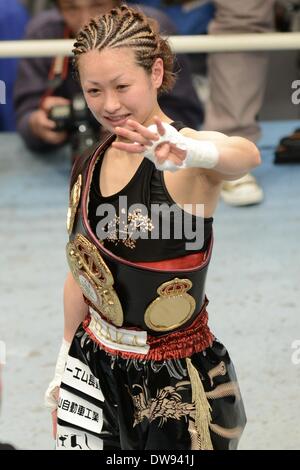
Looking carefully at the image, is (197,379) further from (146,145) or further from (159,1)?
(159,1)

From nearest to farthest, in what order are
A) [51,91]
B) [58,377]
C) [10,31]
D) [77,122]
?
[58,377]
[77,122]
[51,91]
[10,31]

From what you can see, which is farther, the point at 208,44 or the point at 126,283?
the point at 208,44

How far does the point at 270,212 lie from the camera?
325 centimetres

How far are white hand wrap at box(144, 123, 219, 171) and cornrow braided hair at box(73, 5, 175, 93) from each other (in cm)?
18

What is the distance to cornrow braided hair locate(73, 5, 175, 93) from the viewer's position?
158 cm

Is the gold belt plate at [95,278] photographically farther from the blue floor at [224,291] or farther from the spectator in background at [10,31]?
the spectator in background at [10,31]

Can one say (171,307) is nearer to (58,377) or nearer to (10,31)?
(58,377)

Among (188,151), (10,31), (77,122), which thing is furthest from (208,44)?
(188,151)

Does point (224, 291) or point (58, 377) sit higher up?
point (58, 377)

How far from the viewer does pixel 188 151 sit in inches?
57.0

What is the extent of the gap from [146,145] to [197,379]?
443 mm

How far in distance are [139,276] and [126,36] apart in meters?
0.38

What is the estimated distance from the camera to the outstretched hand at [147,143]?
1421mm

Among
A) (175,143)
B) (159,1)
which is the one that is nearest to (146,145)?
(175,143)
